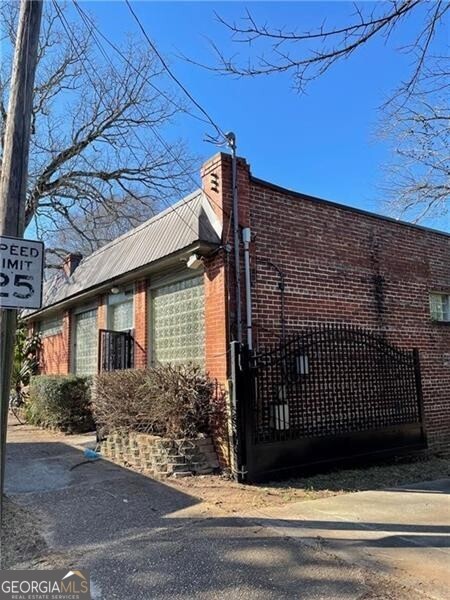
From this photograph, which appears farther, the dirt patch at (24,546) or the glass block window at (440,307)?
the glass block window at (440,307)

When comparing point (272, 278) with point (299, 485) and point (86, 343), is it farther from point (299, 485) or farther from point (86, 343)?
point (86, 343)

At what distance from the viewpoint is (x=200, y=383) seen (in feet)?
25.8

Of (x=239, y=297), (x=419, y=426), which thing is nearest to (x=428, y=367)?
(x=419, y=426)

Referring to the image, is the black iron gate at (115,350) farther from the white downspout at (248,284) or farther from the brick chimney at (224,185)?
the brick chimney at (224,185)

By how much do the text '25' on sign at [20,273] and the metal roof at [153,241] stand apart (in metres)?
3.64

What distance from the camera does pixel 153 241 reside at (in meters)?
9.91

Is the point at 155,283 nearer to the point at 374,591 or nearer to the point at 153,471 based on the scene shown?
the point at 153,471

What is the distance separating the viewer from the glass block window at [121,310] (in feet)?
37.5

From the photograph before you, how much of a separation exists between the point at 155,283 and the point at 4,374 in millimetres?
6003

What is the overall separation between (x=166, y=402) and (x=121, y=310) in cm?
470

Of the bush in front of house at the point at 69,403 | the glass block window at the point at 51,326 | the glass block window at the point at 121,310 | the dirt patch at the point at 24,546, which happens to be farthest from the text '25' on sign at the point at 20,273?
the glass block window at the point at 51,326

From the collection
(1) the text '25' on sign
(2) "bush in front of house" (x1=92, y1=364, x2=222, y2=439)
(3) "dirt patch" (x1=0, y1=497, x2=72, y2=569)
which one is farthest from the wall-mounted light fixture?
(3) "dirt patch" (x1=0, y1=497, x2=72, y2=569)

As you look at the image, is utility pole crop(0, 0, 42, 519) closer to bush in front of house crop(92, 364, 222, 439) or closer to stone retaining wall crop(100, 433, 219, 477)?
stone retaining wall crop(100, 433, 219, 477)

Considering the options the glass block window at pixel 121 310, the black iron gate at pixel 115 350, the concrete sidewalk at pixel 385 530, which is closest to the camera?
the concrete sidewalk at pixel 385 530
